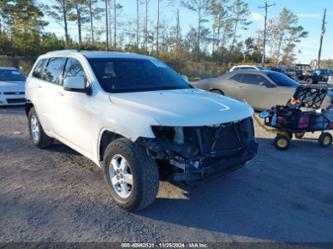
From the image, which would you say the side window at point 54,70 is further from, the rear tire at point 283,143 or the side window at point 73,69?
the rear tire at point 283,143

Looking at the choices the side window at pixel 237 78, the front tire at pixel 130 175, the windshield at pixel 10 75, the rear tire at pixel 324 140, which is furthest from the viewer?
the windshield at pixel 10 75

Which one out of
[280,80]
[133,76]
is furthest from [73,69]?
[280,80]

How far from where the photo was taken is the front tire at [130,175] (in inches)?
140

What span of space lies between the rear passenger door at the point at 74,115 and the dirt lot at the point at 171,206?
22.3 inches

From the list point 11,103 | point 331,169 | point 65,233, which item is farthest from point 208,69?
point 65,233

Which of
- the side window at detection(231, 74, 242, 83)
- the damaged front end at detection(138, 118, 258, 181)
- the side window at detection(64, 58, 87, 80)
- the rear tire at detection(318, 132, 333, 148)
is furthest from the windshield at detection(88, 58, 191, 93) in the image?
the side window at detection(231, 74, 242, 83)

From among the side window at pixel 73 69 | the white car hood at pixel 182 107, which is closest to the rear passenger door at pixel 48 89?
the side window at pixel 73 69

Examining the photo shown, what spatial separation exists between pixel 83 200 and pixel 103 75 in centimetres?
172

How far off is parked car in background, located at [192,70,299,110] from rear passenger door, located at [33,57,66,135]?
7153 mm

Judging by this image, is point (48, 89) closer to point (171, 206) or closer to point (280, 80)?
point (171, 206)

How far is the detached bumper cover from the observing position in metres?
3.47

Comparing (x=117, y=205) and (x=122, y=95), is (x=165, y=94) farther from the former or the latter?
(x=117, y=205)

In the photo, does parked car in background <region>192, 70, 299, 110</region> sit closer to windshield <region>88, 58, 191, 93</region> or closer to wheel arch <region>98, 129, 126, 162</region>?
windshield <region>88, 58, 191, 93</region>

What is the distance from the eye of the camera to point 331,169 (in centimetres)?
555
